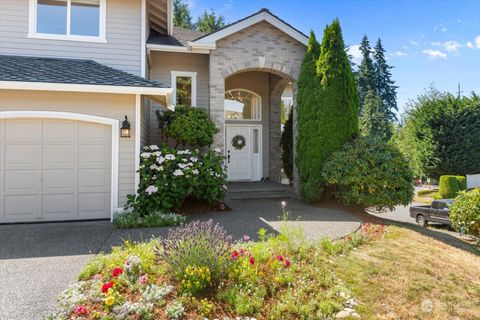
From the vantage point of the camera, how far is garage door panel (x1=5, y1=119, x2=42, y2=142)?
22.2 ft

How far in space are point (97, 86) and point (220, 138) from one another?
153 inches

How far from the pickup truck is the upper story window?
22.8 feet

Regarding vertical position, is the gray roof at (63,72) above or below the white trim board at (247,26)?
below

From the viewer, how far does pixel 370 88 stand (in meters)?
40.6

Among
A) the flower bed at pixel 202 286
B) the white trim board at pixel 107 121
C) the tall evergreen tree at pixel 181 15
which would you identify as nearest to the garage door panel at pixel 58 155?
the white trim board at pixel 107 121

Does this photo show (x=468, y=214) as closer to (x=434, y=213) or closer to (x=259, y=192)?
(x=434, y=213)

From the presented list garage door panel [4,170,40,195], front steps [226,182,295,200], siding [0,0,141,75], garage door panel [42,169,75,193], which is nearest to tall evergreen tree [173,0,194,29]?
siding [0,0,141,75]

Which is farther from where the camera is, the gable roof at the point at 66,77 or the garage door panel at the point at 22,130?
the garage door panel at the point at 22,130

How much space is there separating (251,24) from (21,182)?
751 cm

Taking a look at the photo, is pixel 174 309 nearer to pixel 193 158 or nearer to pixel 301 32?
pixel 193 158

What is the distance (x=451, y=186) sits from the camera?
16594 mm

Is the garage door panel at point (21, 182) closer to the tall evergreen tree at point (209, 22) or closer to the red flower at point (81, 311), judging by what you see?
the red flower at point (81, 311)

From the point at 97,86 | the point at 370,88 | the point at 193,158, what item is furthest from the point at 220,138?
the point at 370,88

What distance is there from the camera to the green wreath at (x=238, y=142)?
40.4 ft
